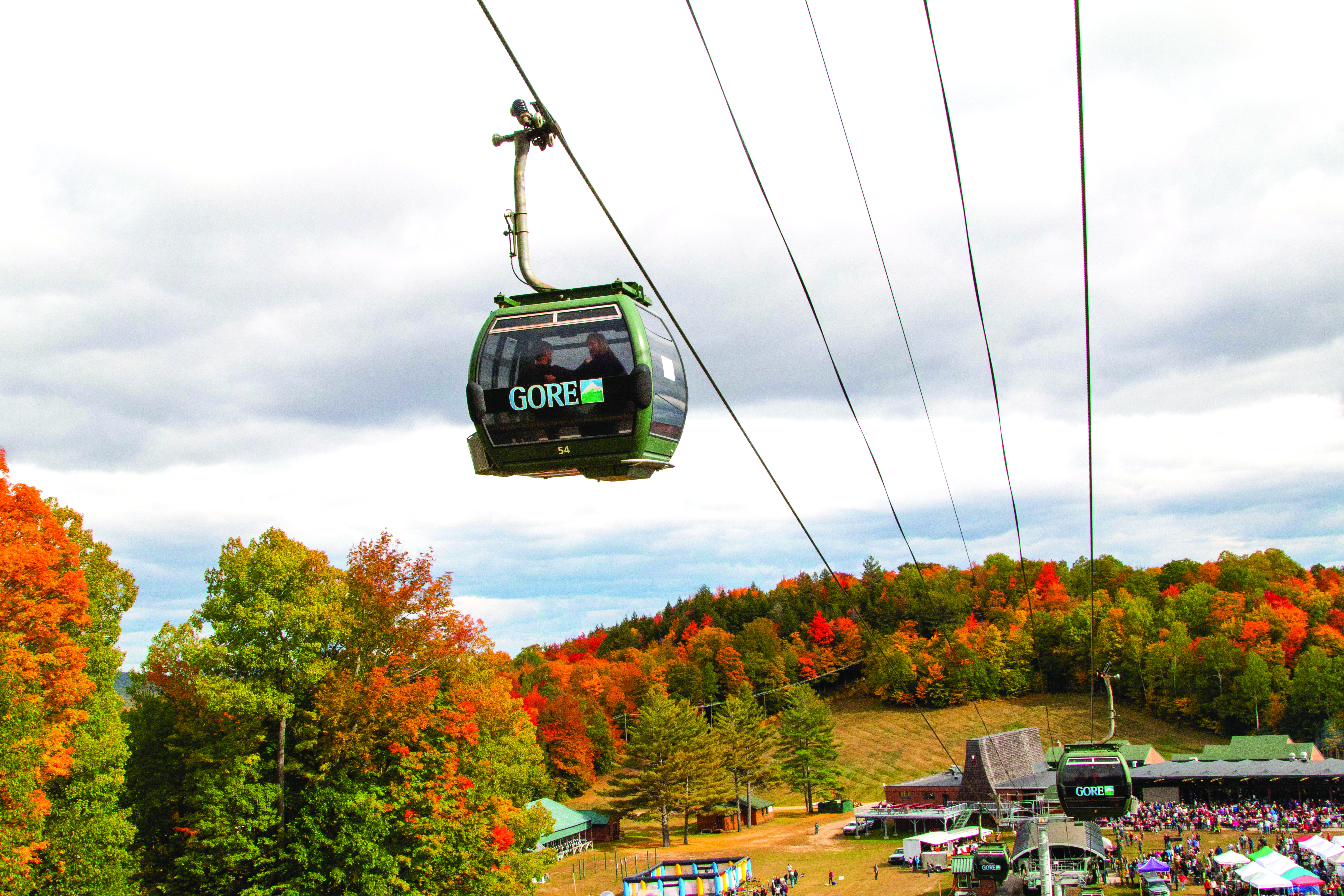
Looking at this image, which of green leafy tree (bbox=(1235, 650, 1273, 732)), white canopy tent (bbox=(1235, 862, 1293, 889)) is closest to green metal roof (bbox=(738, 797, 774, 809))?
white canopy tent (bbox=(1235, 862, 1293, 889))

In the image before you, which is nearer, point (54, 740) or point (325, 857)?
point (54, 740)

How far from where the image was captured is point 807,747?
70438 millimetres

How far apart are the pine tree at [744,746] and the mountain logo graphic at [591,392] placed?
60.0 meters

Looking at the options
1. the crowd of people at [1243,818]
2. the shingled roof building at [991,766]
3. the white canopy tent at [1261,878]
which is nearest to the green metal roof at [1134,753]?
the shingled roof building at [991,766]

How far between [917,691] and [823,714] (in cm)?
3365

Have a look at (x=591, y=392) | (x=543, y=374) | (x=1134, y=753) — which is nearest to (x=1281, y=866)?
(x=591, y=392)

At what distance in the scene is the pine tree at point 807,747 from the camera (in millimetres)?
69312

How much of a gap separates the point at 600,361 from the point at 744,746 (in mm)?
63368

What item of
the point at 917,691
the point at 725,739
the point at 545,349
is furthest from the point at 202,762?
the point at 917,691

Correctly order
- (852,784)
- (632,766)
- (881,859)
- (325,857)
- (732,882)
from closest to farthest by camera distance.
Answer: (325,857), (732,882), (881,859), (632,766), (852,784)

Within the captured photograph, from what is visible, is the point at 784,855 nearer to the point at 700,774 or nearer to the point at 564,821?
the point at 700,774

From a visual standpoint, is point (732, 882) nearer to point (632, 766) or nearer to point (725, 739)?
point (632, 766)

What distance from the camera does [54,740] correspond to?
2020cm

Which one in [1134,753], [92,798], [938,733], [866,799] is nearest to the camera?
[92,798]
